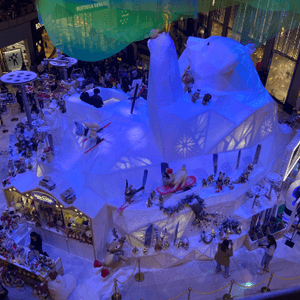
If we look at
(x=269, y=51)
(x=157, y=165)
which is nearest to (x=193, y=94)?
(x=157, y=165)

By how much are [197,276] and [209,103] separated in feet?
14.0

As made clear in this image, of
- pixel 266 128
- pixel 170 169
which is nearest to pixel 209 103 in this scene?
pixel 266 128

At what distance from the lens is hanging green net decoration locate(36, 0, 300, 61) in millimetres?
5777

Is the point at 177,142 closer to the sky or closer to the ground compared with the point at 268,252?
closer to the sky

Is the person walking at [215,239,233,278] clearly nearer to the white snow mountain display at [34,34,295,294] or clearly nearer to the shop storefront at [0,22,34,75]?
the white snow mountain display at [34,34,295,294]

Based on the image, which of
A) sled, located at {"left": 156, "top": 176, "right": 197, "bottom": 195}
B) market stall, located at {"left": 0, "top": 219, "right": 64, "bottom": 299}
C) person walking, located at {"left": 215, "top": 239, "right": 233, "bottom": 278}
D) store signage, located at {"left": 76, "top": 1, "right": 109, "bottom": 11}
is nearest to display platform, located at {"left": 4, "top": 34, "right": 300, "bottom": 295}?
sled, located at {"left": 156, "top": 176, "right": 197, "bottom": 195}

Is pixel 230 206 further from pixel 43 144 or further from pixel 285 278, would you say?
pixel 43 144

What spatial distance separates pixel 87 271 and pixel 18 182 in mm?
2690

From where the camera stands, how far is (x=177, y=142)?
26.8 feet

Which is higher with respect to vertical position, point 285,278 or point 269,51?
point 269,51

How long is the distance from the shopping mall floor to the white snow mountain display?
296mm

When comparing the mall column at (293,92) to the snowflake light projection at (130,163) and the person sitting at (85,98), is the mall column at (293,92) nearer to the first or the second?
the snowflake light projection at (130,163)

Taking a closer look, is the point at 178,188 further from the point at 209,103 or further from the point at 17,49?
the point at 17,49

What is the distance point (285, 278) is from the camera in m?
7.19
